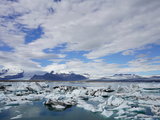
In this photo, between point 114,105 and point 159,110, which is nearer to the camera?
point 159,110

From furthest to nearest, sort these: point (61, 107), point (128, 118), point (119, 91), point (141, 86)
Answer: point (141, 86), point (119, 91), point (61, 107), point (128, 118)

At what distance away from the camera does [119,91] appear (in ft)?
80.8

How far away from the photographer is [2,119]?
923cm

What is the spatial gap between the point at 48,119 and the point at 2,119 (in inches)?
116

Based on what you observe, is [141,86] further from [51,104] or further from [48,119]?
[48,119]

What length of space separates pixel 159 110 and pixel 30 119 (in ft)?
29.8

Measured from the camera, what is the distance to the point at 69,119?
9367mm

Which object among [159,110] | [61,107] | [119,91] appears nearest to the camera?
[159,110]

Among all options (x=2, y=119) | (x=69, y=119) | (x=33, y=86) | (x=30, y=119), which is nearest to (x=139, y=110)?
(x=69, y=119)

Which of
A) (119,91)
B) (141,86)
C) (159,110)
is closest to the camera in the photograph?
(159,110)

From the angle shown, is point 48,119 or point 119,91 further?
point 119,91

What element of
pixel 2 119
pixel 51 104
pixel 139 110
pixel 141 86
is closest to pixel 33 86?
pixel 51 104

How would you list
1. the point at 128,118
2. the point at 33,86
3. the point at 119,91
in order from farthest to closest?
the point at 33,86
the point at 119,91
the point at 128,118

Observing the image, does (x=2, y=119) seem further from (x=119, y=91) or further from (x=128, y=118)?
(x=119, y=91)
